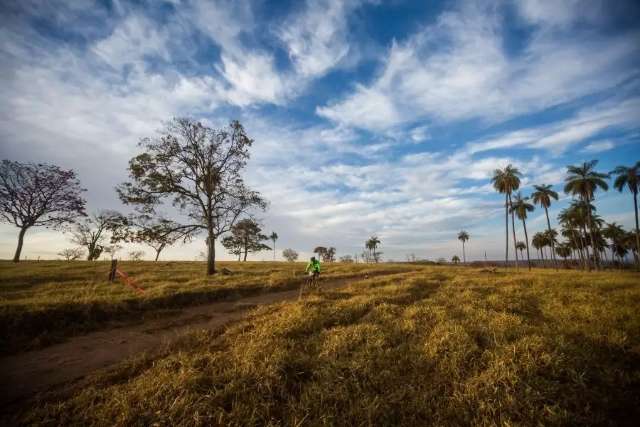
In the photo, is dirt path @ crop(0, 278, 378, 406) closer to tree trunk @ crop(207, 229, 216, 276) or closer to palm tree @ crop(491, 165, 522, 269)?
tree trunk @ crop(207, 229, 216, 276)

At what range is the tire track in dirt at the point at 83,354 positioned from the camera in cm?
483

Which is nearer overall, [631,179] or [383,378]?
[383,378]

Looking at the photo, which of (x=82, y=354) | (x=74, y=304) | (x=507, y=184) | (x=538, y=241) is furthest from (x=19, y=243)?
(x=538, y=241)

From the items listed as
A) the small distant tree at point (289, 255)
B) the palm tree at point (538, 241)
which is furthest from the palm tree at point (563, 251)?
the small distant tree at point (289, 255)

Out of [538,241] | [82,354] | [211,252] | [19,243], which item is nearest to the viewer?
[82,354]

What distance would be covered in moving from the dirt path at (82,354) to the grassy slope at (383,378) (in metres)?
1.08

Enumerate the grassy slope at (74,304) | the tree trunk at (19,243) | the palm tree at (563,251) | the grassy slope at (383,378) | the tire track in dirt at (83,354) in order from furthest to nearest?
the palm tree at (563,251), the tree trunk at (19,243), the grassy slope at (74,304), the tire track in dirt at (83,354), the grassy slope at (383,378)

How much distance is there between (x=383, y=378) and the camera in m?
4.39

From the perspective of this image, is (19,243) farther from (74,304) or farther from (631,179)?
(631,179)

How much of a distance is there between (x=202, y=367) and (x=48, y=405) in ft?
7.15

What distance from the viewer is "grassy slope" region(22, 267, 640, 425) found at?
352cm

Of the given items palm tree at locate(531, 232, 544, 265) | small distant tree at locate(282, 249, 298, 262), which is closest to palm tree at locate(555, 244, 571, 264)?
palm tree at locate(531, 232, 544, 265)

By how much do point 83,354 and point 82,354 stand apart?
0.02 meters

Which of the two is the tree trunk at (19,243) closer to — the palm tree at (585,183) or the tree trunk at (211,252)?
the tree trunk at (211,252)
